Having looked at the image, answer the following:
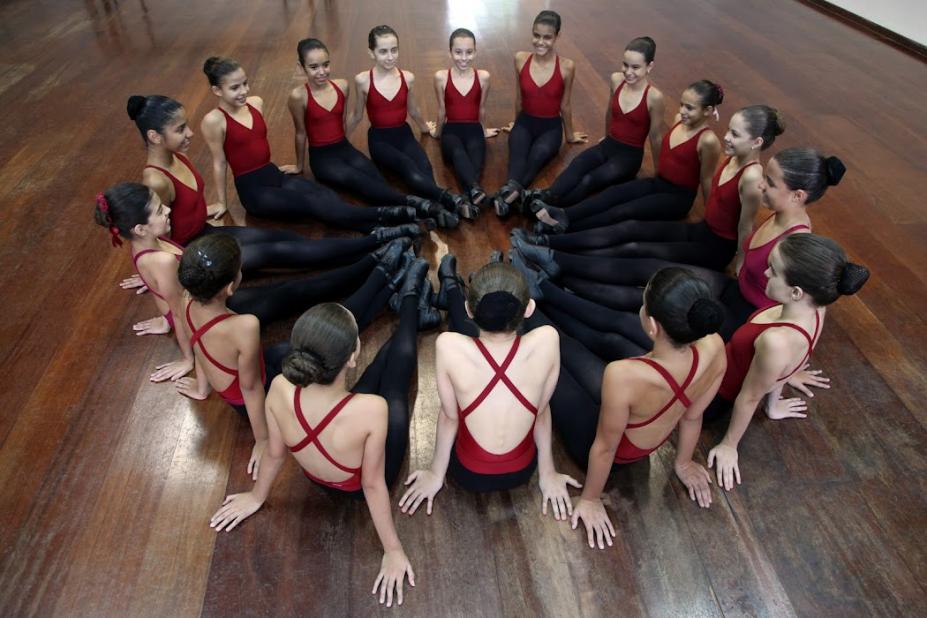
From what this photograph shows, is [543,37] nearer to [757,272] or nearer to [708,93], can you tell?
[708,93]

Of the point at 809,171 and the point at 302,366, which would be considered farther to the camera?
the point at 809,171

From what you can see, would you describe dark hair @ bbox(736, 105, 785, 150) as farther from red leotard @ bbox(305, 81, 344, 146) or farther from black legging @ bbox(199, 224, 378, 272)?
red leotard @ bbox(305, 81, 344, 146)

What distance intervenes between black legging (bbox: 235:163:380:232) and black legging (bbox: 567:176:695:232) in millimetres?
959

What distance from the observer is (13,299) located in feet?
8.05

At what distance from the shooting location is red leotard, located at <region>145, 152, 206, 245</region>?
2242mm


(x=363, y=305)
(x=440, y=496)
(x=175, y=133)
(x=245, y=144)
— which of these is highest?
(x=175, y=133)

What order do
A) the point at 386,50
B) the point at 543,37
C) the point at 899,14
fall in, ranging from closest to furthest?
the point at 386,50 → the point at 543,37 → the point at 899,14

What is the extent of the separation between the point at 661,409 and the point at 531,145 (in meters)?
2.10

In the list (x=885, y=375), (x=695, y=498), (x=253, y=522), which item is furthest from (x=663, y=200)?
(x=253, y=522)

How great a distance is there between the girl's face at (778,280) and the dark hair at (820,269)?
1cm

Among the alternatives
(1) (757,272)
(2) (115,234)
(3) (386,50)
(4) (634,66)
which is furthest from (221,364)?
(4) (634,66)

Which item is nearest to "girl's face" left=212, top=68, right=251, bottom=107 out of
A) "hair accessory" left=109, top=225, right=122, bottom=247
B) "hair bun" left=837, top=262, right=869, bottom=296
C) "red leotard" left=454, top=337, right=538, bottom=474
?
"hair accessory" left=109, top=225, right=122, bottom=247

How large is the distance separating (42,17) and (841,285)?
7.00 metres

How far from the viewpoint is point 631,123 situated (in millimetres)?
2941
